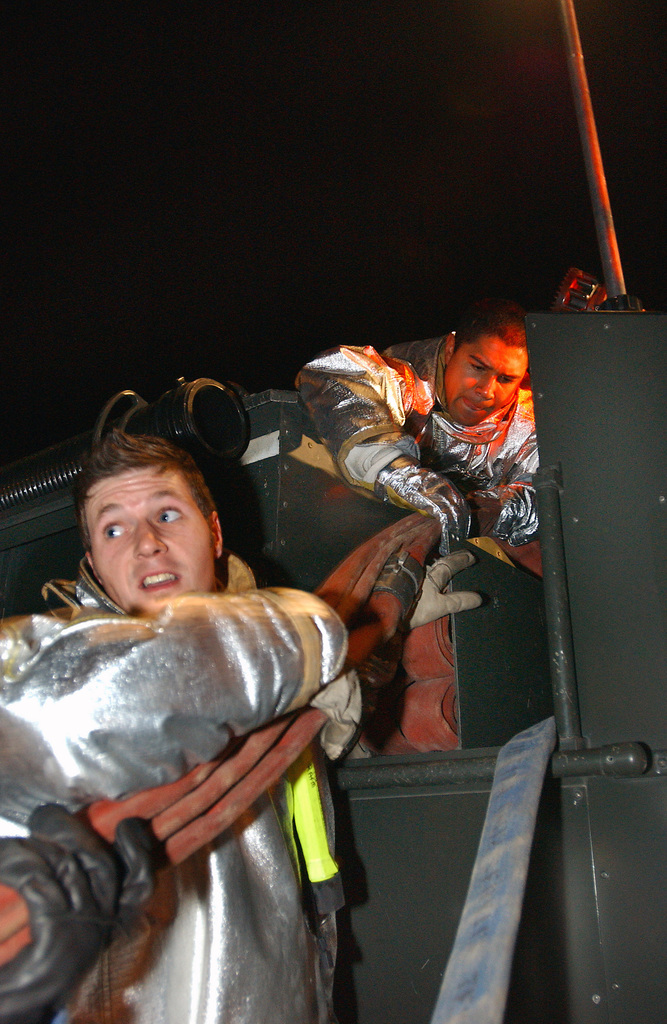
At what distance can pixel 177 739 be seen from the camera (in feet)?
3.29

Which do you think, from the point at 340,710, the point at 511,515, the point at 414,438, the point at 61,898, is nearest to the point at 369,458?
the point at 414,438

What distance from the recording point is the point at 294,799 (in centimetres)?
163

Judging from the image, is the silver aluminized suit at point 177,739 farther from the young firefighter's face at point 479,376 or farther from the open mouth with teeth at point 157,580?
the young firefighter's face at point 479,376

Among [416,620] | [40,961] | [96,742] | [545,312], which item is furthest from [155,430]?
[40,961]

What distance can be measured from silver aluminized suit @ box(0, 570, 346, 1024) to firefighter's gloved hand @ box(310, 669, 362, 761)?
0.26 meters

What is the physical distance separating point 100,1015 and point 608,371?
1.57 metres

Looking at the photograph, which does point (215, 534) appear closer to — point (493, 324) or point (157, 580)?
point (157, 580)

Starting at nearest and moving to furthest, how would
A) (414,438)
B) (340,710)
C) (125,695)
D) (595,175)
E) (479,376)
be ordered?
1. (125,695)
2. (340,710)
3. (595,175)
4. (414,438)
5. (479,376)

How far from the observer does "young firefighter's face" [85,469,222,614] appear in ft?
5.34

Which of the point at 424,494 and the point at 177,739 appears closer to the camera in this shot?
the point at 177,739

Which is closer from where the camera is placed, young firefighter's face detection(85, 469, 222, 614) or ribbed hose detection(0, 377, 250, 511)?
young firefighter's face detection(85, 469, 222, 614)

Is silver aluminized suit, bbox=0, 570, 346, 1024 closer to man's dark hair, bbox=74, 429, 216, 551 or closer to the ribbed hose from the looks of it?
man's dark hair, bbox=74, 429, 216, 551

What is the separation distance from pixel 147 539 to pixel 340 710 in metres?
0.53

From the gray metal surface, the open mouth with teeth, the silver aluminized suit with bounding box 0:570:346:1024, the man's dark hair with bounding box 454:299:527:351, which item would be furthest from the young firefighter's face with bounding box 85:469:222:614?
the man's dark hair with bounding box 454:299:527:351
